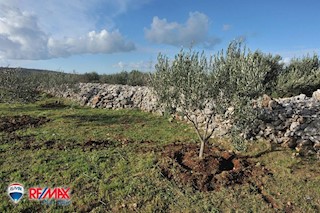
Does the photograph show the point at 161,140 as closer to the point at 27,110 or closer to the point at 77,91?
the point at 27,110

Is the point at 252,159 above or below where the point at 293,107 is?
below

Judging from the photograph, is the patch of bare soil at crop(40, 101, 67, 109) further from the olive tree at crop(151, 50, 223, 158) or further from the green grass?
the olive tree at crop(151, 50, 223, 158)

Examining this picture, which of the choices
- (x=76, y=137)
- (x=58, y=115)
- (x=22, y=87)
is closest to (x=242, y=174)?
(x=76, y=137)

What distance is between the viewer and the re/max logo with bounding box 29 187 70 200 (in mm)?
7041

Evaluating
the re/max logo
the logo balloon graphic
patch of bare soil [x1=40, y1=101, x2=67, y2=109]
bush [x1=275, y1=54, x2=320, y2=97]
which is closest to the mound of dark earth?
the re/max logo

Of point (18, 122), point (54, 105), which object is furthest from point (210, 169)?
point (54, 105)

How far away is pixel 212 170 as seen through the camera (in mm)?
8461

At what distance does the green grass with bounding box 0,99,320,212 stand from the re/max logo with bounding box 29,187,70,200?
0.20 metres

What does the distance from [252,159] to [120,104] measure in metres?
12.5

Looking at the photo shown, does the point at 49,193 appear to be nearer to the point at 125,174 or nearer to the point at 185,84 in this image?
the point at 125,174

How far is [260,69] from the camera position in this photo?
7.97m

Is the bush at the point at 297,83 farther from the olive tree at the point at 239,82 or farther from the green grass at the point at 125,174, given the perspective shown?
the olive tree at the point at 239,82

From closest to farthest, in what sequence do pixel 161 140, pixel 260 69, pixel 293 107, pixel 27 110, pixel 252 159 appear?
pixel 260 69
pixel 252 159
pixel 161 140
pixel 293 107
pixel 27 110

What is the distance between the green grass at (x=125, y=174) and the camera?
676cm
